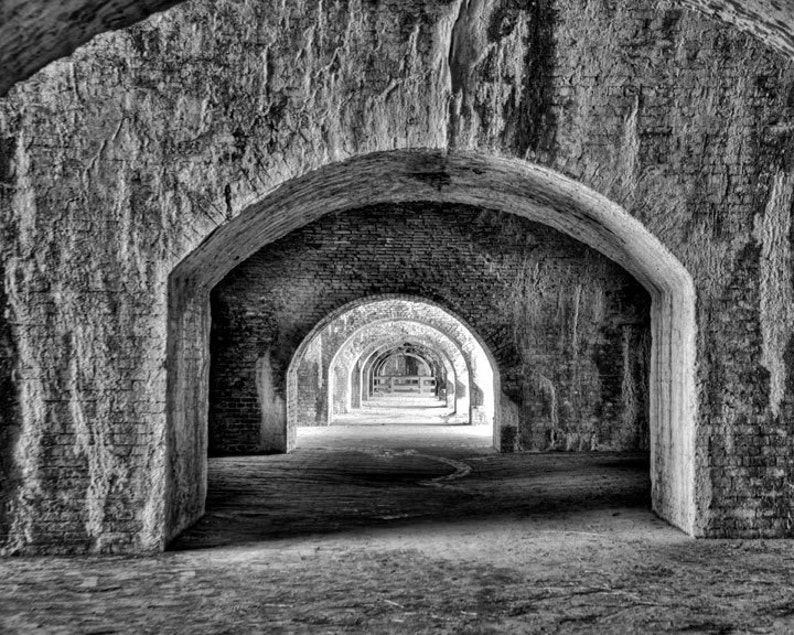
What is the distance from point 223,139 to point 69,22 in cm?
282

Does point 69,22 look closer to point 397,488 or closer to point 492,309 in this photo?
point 397,488

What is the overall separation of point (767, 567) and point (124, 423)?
4.34 metres

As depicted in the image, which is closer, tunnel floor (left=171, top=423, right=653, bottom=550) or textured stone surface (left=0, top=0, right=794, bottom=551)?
textured stone surface (left=0, top=0, right=794, bottom=551)

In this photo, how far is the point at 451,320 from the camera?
17.0 m

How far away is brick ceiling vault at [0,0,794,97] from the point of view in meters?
2.18

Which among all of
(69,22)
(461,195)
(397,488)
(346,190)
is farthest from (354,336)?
(69,22)

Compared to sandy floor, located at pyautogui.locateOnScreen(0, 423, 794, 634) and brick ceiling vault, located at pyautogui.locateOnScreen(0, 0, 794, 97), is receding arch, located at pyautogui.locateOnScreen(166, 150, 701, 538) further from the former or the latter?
brick ceiling vault, located at pyautogui.locateOnScreen(0, 0, 794, 97)

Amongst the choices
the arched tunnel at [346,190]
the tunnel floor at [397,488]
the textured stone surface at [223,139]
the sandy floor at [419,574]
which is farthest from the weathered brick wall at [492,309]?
the textured stone surface at [223,139]

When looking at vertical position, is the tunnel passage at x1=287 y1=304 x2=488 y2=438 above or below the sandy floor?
above

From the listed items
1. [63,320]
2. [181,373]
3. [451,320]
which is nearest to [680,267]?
[181,373]

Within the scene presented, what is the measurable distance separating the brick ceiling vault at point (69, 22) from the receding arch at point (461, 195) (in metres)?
2.59

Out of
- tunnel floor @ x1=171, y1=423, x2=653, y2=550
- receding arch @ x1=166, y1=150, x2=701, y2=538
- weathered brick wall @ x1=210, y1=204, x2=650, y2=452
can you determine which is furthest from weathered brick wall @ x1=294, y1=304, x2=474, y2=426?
receding arch @ x1=166, y1=150, x2=701, y2=538

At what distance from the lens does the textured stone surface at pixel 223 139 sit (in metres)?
5.08

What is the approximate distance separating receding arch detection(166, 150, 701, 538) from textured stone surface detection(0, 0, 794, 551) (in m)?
0.16
